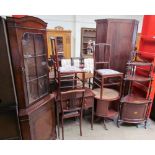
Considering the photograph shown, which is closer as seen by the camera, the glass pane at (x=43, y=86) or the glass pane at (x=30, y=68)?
the glass pane at (x=30, y=68)

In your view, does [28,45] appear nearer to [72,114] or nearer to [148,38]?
[72,114]

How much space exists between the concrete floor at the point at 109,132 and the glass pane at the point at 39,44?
146 cm

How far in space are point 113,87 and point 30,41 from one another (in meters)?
1.95

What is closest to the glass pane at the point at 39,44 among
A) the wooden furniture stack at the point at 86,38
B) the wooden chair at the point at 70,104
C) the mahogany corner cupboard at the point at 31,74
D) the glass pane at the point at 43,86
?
the mahogany corner cupboard at the point at 31,74

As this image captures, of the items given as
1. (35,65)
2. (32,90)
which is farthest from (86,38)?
(32,90)

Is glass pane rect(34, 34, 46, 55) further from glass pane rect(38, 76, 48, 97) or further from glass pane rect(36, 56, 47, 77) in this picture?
glass pane rect(38, 76, 48, 97)

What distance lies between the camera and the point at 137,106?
234 cm

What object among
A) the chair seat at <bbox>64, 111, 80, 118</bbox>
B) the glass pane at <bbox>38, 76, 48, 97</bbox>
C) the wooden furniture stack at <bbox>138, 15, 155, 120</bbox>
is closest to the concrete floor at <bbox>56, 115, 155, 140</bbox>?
the chair seat at <bbox>64, 111, 80, 118</bbox>

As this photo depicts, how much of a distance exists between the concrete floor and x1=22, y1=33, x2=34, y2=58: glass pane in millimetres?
1507

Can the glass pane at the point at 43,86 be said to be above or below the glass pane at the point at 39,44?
below

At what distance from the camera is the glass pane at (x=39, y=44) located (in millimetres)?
1508

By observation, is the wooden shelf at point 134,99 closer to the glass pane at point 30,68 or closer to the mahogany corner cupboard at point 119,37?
the mahogany corner cupboard at point 119,37
